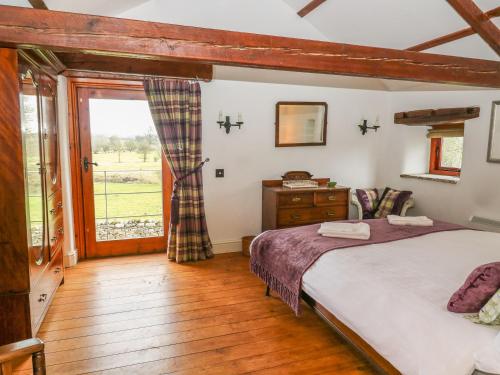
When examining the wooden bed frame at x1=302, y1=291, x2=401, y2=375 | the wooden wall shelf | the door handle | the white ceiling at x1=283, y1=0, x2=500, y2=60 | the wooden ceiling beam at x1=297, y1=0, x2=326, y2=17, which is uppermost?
the wooden ceiling beam at x1=297, y1=0, x2=326, y2=17

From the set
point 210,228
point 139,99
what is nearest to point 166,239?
point 210,228

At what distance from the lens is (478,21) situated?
302 centimetres

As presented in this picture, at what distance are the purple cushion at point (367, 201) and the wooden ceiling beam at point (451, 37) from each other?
5.86 ft

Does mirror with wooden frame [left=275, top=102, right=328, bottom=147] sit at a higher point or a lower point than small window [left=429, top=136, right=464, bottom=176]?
higher

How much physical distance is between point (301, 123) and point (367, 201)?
52.1 inches

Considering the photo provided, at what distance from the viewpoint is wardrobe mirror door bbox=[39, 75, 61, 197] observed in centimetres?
275

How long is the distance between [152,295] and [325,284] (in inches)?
65.6

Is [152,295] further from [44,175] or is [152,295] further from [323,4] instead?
[323,4]

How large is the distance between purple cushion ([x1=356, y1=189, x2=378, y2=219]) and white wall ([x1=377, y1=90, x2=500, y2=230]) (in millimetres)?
585

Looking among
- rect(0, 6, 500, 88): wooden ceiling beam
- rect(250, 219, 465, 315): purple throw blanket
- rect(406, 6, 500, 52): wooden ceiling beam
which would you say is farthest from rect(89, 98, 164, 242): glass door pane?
rect(406, 6, 500, 52): wooden ceiling beam

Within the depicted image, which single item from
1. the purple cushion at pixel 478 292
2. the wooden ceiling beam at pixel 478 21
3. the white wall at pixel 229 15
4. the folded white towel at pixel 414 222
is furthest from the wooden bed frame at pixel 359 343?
the white wall at pixel 229 15

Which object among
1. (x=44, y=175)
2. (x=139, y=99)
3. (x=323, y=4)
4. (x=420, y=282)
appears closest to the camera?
(x=420, y=282)

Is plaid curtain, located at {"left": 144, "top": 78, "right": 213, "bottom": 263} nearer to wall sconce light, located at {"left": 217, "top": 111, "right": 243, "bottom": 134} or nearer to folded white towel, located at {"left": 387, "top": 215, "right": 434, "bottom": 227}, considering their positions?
wall sconce light, located at {"left": 217, "top": 111, "right": 243, "bottom": 134}

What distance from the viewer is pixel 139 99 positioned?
160 inches
